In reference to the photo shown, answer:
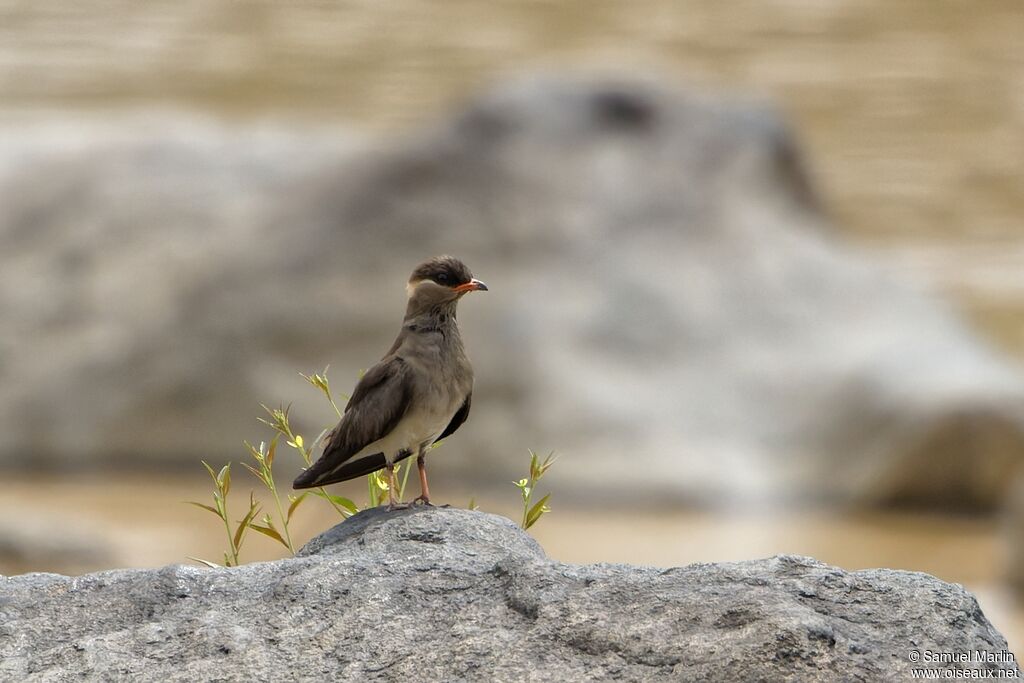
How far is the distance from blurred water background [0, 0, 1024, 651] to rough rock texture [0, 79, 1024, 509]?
0.01 meters

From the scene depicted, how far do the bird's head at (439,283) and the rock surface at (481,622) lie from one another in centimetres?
65

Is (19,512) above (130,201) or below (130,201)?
below

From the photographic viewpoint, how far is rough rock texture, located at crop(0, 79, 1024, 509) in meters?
7.97

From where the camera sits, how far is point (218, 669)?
2.35 metres

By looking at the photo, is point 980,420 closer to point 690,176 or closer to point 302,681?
point 690,176

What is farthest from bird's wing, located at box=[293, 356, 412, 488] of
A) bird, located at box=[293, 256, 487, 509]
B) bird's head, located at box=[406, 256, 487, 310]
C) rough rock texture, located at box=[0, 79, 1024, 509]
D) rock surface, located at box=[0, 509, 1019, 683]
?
rough rock texture, located at box=[0, 79, 1024, 509]

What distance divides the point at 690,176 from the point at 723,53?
7046mm

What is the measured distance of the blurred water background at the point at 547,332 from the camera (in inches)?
303

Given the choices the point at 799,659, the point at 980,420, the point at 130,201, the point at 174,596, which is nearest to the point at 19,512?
the point at 130,201

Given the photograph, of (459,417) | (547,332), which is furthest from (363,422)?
(547,332)

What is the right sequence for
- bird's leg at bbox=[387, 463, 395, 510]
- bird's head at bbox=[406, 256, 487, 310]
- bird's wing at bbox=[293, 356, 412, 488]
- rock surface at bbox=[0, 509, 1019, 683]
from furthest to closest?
bird's head at bbox=[406, 256, 487, 310] < bird's wing at bbox=[293, 356, 412, 488] < bird's leg at bbox=[387, 463, 395, 510] < rock surface at bbox=[0, 509, 1019, 683]

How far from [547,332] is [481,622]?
583 cm

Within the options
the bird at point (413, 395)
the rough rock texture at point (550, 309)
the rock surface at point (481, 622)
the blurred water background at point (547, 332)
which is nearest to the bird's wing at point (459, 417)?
the bird at point (413, 395)

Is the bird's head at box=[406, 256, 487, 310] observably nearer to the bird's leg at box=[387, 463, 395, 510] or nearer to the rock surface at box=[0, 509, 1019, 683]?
the bird's leg at box=[387, 463, 395, 510]
